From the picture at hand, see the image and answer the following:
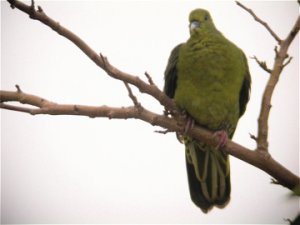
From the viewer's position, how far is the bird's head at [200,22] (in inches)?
140

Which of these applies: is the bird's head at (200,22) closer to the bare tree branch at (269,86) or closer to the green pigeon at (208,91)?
the green pigeon at (208,91)

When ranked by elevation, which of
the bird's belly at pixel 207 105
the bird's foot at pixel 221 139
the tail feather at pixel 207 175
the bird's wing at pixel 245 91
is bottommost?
the tail feather at pixel 207 175

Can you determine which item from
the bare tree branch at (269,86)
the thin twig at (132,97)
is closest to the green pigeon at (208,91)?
the bare tree branch at (269,86)

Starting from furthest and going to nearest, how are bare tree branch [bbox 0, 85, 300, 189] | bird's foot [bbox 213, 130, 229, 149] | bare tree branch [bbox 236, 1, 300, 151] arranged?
bird's foot [bbox 213, 130, 229, 149]
bare tree branch [bbox 236, 1, 300, 151]
bare tree branch [bbox 0, 85, 300, 189]

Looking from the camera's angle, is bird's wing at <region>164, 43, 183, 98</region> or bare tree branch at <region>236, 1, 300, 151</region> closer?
bare tree branch at <region>236, 1, 300, 151</region>

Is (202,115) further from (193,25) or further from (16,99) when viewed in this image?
(16,99)

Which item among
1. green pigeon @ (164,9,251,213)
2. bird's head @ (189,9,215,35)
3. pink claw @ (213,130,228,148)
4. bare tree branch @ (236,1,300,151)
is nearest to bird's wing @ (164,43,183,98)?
green pigeon @ (164,9,251,213)

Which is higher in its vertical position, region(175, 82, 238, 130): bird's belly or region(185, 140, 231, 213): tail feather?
region(175, 82, 238, 130): bird's belly

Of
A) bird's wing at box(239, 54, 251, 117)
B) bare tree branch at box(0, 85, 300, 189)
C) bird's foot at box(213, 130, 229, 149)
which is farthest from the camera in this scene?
bird's wing at box(239, 54, 251, 117)

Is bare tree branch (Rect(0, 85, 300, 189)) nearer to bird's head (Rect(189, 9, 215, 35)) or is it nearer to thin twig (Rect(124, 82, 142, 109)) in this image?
thin twig (Rect(124, 82, 142, 109))

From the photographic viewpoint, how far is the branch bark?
2.03 m

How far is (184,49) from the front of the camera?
348cm

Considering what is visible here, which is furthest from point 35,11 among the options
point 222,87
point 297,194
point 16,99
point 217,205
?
point 217,205

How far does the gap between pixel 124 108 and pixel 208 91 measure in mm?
1233
